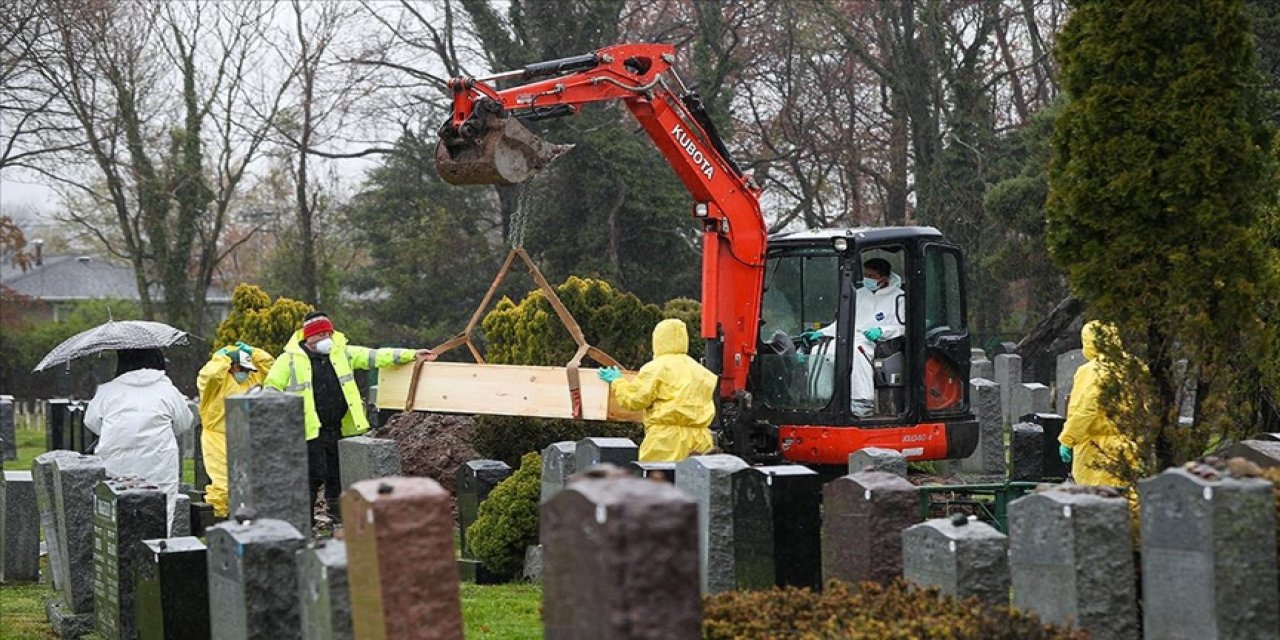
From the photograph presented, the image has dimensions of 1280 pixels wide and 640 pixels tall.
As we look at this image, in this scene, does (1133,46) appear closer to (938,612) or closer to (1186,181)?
(1186,181)

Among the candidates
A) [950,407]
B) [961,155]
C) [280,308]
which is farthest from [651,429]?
[961,155]

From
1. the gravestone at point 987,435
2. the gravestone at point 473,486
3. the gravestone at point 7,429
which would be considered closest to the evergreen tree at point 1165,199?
the gravestone at point 473,486

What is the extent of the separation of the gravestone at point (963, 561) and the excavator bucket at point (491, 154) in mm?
6038

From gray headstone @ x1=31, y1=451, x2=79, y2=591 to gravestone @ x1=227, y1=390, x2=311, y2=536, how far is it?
3581mm

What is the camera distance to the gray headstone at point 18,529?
504 inches

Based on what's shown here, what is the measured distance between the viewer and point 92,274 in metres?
68.2

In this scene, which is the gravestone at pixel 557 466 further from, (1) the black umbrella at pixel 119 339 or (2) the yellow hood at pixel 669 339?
(1) the black umbrella at pixel 119 339

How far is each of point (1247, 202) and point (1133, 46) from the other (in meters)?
1.02

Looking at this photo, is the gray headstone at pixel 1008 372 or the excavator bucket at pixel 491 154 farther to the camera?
the gray headstone at pixel 1008 372

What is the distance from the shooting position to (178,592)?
26.3 feet

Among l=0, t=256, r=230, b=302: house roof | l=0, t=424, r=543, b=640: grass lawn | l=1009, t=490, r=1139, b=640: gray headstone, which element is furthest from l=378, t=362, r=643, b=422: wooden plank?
l=0, t=256, r=230, b=302: house roof

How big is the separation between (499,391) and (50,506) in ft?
12.3

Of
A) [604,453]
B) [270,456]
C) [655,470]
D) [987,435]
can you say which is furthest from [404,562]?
[987,435]

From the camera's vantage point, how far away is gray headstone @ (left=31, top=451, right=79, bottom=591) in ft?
37.6
